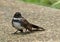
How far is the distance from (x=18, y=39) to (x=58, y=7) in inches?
186

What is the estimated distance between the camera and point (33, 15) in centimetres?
1089

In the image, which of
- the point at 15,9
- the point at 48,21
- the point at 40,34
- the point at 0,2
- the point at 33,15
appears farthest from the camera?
the point at 0,2

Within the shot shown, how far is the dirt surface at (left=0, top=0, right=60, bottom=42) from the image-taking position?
25.8 feet

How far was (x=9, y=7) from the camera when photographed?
1218cm

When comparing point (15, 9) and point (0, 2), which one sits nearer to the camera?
point (15, 9)

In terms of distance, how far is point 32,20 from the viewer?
10.1 meters

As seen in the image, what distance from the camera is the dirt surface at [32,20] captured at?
788cm

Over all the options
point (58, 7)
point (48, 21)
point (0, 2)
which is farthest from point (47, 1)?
point (48, 21)

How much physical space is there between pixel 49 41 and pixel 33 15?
3.40 meters

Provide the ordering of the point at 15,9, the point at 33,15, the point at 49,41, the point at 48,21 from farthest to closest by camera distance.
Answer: the point at 15,9 < the point at 33,15 < the point at 48,21 < the point at 49,41

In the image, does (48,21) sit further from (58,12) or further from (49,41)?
(49,41)

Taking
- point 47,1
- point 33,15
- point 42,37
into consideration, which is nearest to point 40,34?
point 42,37

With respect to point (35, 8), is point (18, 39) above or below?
below

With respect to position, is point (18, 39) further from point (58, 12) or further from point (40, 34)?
point (58, 12)
